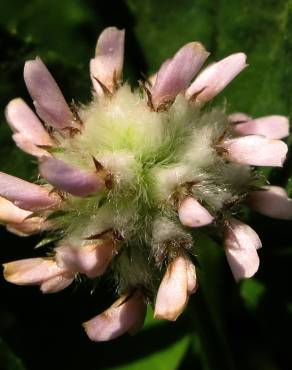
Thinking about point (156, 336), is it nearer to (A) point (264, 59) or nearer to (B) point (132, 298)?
(B) point (132, 298)

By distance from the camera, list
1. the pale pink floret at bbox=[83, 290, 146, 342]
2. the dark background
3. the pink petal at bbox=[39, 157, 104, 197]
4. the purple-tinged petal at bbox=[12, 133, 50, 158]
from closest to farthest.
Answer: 1. the pink petal at bbox=[39, 157, 104, 197]
2. the pale pink floret at bbox=[83, 290, 146, 342]
3. the purple-tinged petal at bbox=[12, 133, 50, 158]
4. the dark background

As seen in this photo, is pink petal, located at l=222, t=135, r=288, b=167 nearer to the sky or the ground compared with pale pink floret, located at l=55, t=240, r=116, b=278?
nearer to the sky

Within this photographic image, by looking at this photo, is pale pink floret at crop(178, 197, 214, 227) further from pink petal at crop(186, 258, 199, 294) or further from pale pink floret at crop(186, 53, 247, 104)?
pale pink floret at crop(186, 53, 247, 104)

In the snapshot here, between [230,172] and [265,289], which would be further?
[265,289]

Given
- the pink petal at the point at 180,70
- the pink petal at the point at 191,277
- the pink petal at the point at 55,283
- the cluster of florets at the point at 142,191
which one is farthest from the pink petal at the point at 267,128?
the pink petal at the point at 55,283

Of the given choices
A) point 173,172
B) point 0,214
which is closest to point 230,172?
point 173,172

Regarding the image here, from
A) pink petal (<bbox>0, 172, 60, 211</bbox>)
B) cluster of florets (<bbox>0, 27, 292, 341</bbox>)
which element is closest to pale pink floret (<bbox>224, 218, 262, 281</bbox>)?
cluster of florets (<bbox>0, 27, 292, 341</bbox>)

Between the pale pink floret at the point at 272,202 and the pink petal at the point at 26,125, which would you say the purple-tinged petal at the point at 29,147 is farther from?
the pale pink floret at the point at 272,202
